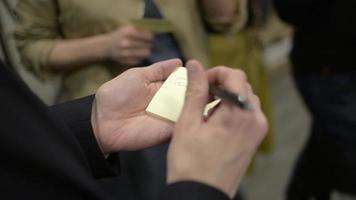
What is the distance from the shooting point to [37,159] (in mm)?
480

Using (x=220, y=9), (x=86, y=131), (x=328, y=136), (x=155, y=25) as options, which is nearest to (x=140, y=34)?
(x=155, y=25)

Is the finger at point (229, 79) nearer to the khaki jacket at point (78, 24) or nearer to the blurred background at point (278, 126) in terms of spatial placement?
the khaki jacket at point (78, 24)

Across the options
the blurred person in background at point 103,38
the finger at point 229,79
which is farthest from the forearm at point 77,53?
the finger at point 229,79

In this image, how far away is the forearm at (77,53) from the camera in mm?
833

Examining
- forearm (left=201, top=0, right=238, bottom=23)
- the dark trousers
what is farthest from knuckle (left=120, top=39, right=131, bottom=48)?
the dark trousers

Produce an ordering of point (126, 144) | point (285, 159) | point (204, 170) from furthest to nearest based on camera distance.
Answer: point (285, 159)
point (126, 144)
point (204, 170)

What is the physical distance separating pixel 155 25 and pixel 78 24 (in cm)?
12

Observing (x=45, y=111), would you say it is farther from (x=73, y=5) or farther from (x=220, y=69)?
(x=73, y=5)

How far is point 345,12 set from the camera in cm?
103

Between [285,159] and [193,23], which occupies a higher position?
[193,23]

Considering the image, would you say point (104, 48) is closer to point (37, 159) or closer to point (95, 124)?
point (95, 124)

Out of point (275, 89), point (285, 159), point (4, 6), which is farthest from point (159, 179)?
point (275, 89)

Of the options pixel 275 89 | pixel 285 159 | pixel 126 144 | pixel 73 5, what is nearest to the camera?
pixel 126 144

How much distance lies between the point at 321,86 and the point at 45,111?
0.75m
